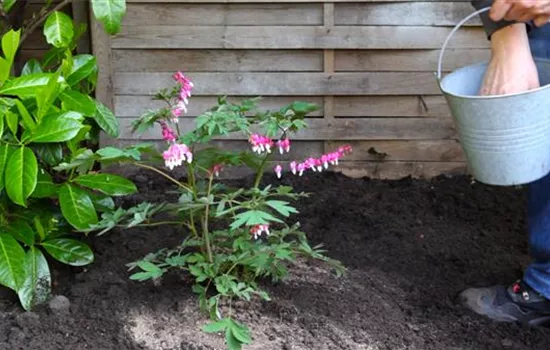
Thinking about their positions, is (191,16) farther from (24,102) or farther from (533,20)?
(533,20)

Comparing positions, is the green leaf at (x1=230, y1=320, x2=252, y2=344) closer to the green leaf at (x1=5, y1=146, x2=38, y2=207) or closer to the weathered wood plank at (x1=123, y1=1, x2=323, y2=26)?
the green leaf at (x1=5, y1=146, x2=38, y2=207)

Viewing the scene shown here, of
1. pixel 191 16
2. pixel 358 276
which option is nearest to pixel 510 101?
pixel 358 276

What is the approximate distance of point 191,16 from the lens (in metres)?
3.67

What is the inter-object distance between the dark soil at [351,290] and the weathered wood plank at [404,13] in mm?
694

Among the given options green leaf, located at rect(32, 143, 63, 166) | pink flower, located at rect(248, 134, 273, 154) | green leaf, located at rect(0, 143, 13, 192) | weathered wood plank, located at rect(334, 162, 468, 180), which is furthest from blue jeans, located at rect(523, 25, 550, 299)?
green leaf, located at rect(0, 143, 13, 192)

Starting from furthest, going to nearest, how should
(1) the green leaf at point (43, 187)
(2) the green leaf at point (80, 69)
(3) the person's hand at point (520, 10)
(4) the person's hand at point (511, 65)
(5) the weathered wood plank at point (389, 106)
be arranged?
(5) the weathered wood plank at point (389, 106), (2) the green leaf at point (80, 69), (1) the green leaf at point (43, 187), (4) the person's hand at point (511, 65), (3) the person's hand at point (520, 10)

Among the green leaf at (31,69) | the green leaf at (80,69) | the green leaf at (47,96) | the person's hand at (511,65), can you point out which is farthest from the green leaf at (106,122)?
the person's hand at (511,65)

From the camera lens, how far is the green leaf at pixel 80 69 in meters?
3.03

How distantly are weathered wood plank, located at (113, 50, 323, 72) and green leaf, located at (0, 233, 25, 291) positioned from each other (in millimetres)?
1187

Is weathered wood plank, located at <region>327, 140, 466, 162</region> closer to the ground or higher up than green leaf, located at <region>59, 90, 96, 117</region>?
closer to the ground

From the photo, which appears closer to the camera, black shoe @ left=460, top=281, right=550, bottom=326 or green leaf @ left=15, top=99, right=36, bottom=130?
green leaf @ left=15, top=99, right=36, bottom=130

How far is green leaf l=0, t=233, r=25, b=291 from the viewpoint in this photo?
2717 mm

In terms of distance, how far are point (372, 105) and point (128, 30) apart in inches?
41.2

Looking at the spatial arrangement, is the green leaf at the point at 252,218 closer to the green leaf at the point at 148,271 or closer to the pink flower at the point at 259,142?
the pink flower at the point at 259,142
